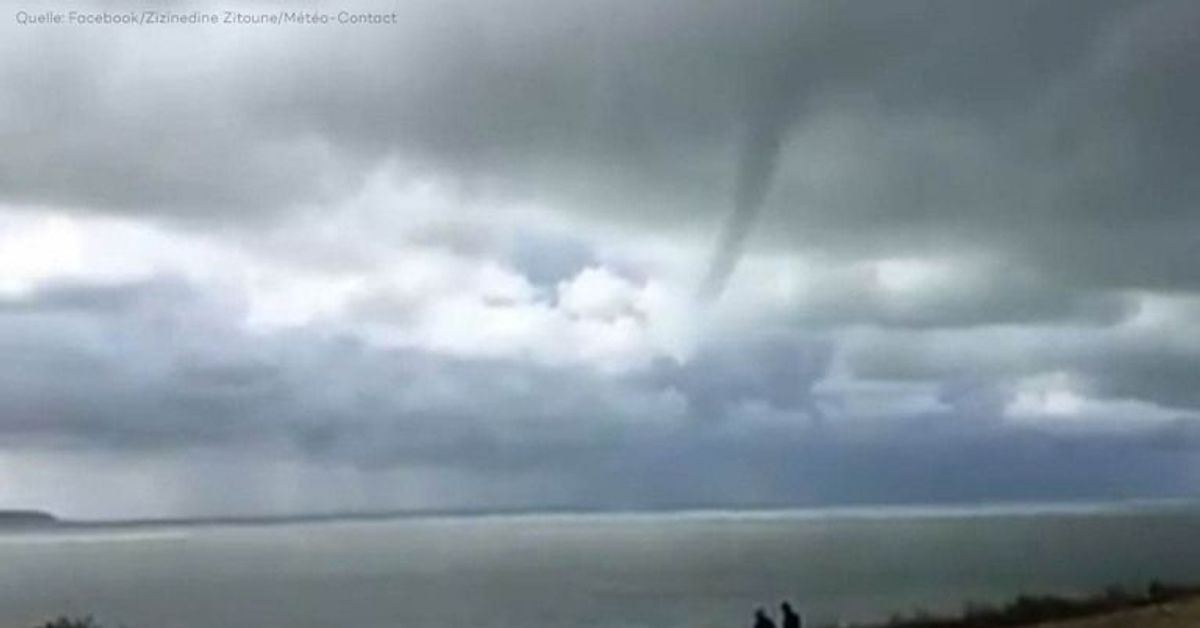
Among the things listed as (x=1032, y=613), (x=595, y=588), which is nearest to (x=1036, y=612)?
(x=1032, y=613)

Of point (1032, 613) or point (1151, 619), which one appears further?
point (1032, 613)

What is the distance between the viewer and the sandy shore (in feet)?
72.8

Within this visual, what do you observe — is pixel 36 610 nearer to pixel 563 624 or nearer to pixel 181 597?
pixel 181 597

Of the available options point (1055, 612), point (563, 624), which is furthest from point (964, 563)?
point (1055, 612)

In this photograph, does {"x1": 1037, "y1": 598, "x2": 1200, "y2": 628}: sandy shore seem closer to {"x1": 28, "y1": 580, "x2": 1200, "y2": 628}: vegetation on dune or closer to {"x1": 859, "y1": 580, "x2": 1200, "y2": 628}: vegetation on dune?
{"x1": 859, "y1": 580, "x2": 1200, "y2": 628}: vegetation on dune

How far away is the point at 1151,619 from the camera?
75.2 feet

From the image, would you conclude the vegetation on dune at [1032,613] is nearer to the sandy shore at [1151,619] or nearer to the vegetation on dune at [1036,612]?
the vegetation on dune at [1036,612]

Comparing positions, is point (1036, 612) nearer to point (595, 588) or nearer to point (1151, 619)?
point (1151, 619)

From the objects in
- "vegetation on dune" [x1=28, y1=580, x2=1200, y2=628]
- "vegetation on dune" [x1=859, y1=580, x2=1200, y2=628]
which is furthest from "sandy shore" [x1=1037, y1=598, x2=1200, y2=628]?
"vegetation on dune" [x1=28, y1=580, x2=1200, y2=628]

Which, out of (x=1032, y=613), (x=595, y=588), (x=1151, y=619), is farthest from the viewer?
(x=595, y=588)

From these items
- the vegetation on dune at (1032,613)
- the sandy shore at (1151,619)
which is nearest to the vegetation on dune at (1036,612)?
the vegetation on dune at (1032,613)

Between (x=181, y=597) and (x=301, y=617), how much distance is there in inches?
1271

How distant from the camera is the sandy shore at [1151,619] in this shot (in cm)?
2218

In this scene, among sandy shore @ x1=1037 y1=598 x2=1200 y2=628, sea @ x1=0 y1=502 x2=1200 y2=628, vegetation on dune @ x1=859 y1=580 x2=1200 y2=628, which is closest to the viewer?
sandy shore @ x1=1037 y1=598 x2=1200 y2=628
